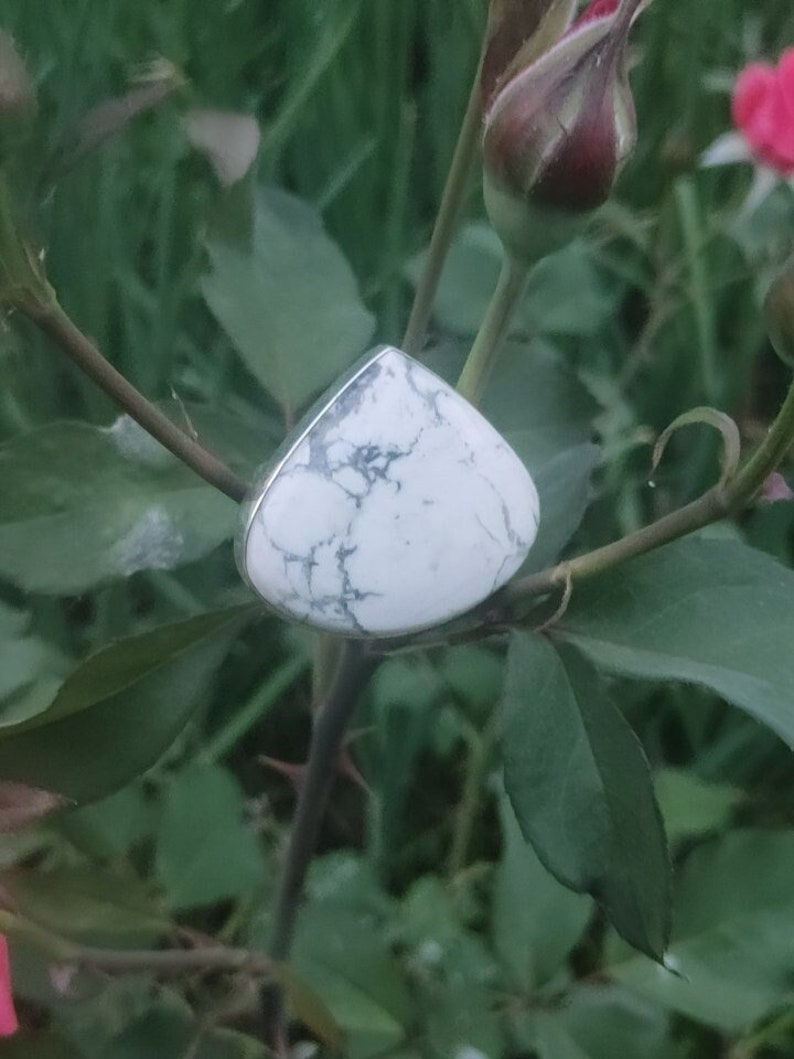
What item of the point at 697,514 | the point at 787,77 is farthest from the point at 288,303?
the point at 787,77

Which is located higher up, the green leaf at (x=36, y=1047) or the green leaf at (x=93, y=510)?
the green leaf at (x=93, y=510)

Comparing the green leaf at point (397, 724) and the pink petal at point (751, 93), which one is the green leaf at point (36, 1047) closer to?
the green leaf at point (397, 724)

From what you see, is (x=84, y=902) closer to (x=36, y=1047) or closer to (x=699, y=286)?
(x=36, y=1047)

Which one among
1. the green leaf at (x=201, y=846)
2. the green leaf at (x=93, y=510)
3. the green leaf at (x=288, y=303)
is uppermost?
the green leaf at (x=288, y=303)

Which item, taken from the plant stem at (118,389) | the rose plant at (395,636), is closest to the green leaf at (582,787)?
the rose plant at (395,636)

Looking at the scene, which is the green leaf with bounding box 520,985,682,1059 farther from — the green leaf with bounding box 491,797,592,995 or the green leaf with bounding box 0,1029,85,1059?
the green leaf with bounding box 0,1029,85,1059

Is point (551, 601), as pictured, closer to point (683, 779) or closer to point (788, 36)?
point (683, 779)
